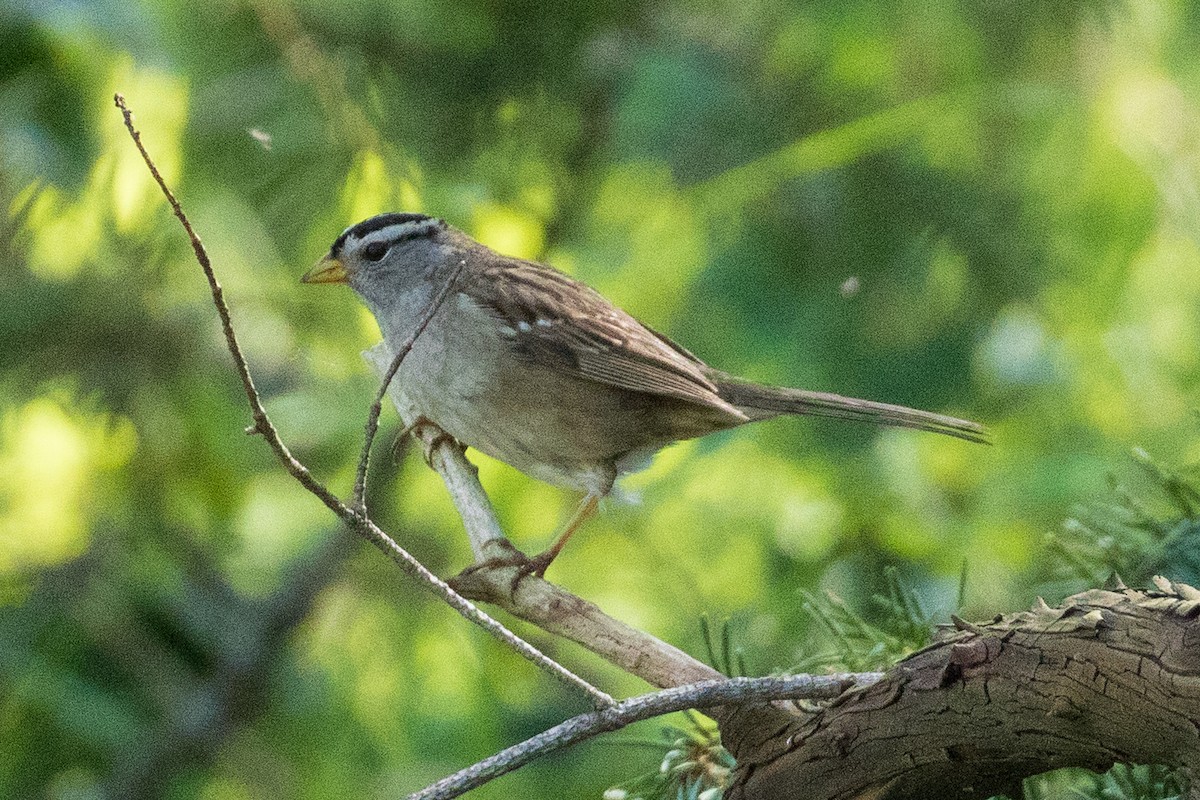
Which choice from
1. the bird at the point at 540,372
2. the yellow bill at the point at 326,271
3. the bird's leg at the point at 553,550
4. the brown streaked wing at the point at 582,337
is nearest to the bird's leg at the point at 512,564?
the bird's leg at the point at 553,550

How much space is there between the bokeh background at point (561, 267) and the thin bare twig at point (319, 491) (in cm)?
146

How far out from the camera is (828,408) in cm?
227

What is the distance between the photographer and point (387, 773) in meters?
2.98

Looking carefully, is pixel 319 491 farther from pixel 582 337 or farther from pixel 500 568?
pixel 582 337

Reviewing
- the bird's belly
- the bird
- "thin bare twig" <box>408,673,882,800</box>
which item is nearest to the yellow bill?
the bird

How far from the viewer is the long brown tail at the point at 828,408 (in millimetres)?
2150

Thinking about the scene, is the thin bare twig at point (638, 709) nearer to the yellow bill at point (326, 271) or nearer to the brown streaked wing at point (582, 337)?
the brown streaked wing at point (582, 337)

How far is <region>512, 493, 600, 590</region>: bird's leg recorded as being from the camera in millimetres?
1863

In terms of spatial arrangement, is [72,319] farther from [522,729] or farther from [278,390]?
[522,729]

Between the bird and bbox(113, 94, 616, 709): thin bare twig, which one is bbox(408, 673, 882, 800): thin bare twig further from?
the bird

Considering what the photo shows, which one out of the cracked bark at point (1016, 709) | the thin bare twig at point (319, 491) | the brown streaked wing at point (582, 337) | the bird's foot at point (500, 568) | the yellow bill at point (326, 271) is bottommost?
the cracked bark at point (1016, 709)

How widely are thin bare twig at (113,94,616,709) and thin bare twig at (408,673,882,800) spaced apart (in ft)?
0.07

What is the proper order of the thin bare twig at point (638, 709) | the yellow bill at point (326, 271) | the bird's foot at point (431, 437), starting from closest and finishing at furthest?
the thin bare twig at point (638, 709) < the bird's foot at point (431, 437) < the yellow bill at point (326, 271)

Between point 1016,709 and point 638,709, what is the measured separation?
1.09ft
